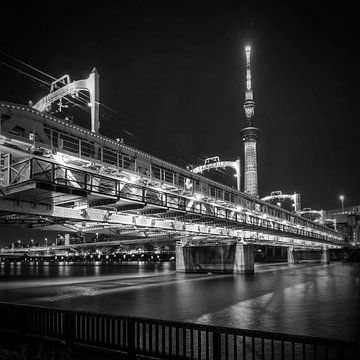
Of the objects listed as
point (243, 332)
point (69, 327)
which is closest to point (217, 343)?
point (243, 332)

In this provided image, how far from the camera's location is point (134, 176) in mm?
39562

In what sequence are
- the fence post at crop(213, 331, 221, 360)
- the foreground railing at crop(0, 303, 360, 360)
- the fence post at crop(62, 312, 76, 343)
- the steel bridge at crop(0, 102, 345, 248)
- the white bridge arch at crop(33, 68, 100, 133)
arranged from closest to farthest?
the fence post at crop(213, 331, 221, 360), the foreground railing at crop(0, 303, 360, 360), the fence post at crop(62, 312, 76, 343), the steel bridge at crop(0, 102, 345, 248), the white bridge arch at crop(33, 68, 100, 133)

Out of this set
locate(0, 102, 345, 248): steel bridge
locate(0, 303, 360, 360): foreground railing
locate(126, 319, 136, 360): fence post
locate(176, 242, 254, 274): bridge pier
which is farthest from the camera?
locate(176, 242, 254, 274): bridge pier

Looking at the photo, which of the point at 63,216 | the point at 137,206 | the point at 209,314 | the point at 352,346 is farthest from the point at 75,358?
the point at 137,206

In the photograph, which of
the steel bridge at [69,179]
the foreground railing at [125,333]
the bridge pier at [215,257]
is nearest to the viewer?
the foreground railing at [125,333]

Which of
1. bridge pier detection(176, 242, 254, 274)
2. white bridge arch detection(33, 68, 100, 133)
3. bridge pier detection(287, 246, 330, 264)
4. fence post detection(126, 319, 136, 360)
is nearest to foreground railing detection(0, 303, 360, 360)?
fence post detection(126, 319, 136, 360)

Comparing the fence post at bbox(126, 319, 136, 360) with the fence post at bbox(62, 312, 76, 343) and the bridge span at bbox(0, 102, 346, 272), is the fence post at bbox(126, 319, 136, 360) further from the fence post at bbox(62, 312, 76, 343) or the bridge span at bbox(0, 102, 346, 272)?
the bridge span at bbox(0, 102, 346, 272)

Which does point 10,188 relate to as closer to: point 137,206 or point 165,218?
point 137,206

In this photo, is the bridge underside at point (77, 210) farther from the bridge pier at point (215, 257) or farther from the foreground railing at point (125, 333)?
the bridge pier at point (215, 257)

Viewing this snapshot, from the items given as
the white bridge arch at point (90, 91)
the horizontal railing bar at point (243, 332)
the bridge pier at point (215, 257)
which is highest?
the white bridge arch at point (90, 91)

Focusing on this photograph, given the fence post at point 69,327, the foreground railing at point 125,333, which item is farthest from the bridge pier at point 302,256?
the fence post at point 69,327

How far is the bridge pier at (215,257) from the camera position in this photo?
262ft

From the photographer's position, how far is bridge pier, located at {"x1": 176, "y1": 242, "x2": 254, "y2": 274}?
79.9m

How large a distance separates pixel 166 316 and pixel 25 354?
15392 mm
